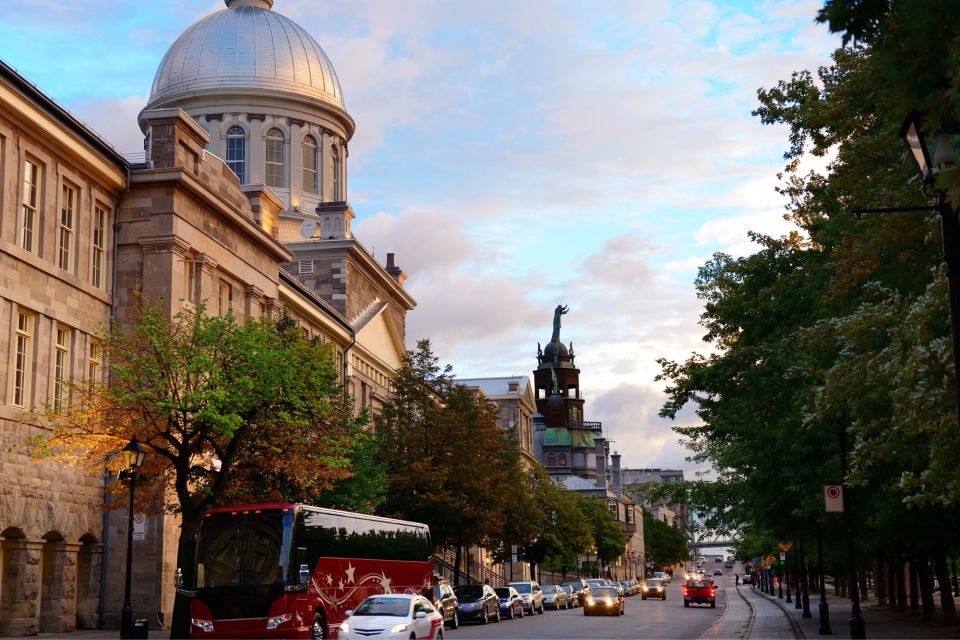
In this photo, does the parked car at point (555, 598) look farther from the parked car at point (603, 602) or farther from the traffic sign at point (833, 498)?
the traffic sign at point (833, 498)

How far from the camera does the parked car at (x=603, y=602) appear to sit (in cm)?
5156

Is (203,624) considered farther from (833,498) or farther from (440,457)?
(440,457)

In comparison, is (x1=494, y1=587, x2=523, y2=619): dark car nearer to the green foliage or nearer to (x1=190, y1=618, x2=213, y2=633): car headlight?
the green foliage

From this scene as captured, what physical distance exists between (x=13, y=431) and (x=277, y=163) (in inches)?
1871

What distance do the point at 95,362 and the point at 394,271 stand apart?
1873 inches

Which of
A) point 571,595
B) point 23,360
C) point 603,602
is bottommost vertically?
point 571,595

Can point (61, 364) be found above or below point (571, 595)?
above

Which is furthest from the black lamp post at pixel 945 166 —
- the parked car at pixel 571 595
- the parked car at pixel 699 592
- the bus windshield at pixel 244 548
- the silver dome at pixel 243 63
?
the silver dome at pixel 243 63

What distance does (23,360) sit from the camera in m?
31.3

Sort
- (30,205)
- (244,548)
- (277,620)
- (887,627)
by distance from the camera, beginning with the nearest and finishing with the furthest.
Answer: (277,620), (244,548), (30,205), (887,627)

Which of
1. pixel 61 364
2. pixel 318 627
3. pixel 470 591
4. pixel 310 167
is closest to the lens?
pixel 318 627

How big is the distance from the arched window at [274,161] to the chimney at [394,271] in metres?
10.2

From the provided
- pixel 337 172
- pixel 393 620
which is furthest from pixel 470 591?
pixel 337 172

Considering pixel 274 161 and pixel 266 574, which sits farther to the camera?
pixel 274 161
